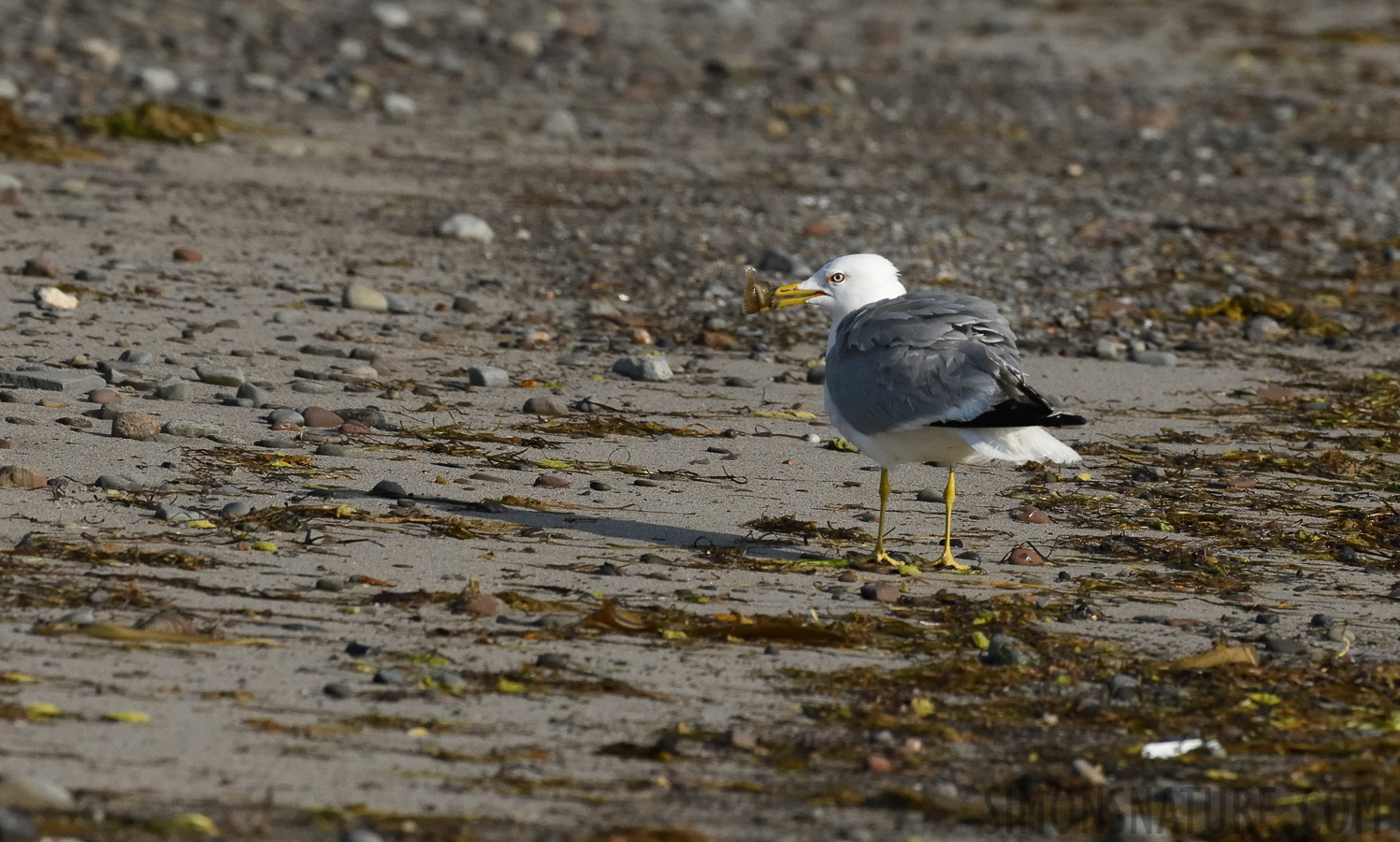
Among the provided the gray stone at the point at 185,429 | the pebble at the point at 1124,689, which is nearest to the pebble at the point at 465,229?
the gray stone at the point at 185,429

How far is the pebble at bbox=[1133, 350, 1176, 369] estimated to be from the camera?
8.95 m

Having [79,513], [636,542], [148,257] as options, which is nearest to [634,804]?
[636,542]

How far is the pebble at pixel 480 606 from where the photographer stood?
200 inches

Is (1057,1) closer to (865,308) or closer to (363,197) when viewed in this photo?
(363,197)

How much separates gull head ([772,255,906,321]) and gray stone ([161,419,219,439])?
213cm

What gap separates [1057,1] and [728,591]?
16.6 metres

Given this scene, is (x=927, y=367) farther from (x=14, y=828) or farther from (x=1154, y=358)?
(x=1154, y=358)

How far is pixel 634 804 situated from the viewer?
3936mm

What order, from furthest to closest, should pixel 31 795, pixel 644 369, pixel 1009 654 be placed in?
pixel 644 369 < pixel 1009 654 < pixel 31 795

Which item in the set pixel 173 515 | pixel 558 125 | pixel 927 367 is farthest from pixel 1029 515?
pixel 558 125

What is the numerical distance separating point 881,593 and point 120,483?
2411 mm

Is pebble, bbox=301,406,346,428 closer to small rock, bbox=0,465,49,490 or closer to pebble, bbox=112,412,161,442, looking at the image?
pebble, bbox=112,412,161,442

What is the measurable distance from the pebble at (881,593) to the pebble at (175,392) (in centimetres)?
296

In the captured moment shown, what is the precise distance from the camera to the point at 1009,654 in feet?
16.2
